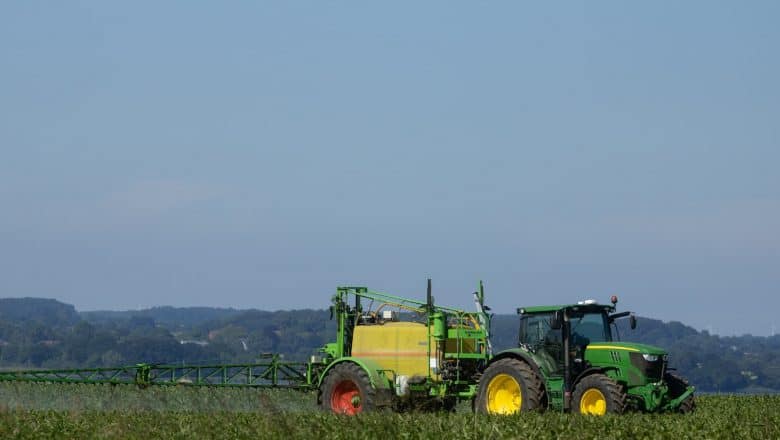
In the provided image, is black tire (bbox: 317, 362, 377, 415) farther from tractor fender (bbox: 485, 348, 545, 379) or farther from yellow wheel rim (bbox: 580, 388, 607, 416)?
yellow wheel rim (bbox: 580, 388, 607, 416)

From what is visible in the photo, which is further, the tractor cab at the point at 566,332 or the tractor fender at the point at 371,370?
the tractor fender at the point at 371,370

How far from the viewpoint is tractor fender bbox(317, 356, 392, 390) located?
23.1 metres

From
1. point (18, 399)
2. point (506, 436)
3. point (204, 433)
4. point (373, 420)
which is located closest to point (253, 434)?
point (204, 433)

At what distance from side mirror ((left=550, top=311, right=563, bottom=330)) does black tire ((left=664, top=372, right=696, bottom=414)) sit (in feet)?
7.74

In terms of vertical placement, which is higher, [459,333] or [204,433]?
[459,333]

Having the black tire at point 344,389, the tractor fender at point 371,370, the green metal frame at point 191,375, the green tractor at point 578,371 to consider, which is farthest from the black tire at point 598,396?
the green metal frame at point 191,375

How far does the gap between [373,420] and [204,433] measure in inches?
111

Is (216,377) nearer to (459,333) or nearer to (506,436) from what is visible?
(459,333)

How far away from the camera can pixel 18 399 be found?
28.0 m

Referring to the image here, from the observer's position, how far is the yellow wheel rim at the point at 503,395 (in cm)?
2197

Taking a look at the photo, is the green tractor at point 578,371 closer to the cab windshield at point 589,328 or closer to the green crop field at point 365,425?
the cab windshield at point 589,328

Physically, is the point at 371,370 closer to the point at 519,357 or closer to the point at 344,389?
the point at 344,389

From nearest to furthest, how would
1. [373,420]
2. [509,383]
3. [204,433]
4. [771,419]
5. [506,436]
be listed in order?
[506,436] → [204,433] → [373,420] → [771,419] → [509,383]

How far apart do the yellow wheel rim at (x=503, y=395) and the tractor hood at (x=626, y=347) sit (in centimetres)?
165
